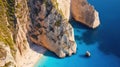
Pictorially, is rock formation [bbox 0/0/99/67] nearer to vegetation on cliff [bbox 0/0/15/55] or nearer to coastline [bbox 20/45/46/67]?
vegetation on cliff [bbox 0/0/15/55]

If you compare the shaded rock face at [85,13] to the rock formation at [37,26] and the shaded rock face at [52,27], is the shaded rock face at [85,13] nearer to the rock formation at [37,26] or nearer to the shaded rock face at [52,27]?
the rock formation at [37,26]

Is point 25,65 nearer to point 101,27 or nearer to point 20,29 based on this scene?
point 20,29

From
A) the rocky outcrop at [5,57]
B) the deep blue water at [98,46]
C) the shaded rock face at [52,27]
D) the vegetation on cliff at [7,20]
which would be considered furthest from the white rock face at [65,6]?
the rocky outcrop at [5,57]

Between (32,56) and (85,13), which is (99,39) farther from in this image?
(32,56)

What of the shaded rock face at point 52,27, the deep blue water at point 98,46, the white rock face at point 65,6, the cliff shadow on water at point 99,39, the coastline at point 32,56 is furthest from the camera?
the white rock face at point 65,6

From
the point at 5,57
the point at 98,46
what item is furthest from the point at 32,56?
the point at 98,46

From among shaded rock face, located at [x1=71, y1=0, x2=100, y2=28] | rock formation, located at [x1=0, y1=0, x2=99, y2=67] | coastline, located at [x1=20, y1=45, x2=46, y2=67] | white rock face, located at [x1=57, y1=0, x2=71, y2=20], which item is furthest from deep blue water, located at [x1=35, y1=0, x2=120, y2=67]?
white rock face, located at [x1=57, y1=0, x2=71, y2=20]
